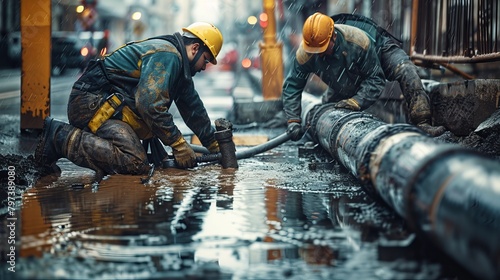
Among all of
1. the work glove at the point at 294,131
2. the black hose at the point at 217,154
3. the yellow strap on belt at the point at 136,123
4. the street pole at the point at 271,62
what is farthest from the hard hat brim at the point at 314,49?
the street pole at the point at 271,62

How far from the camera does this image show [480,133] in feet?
23.4

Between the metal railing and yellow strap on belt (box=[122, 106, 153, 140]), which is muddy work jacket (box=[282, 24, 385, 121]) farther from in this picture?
yellow strap on belt (box=[122, 106, 153, 140])

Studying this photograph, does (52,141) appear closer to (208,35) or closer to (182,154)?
(182,154)

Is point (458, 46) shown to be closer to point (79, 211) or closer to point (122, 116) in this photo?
point (122, 116)

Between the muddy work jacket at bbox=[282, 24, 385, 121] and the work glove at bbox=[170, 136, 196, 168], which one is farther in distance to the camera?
the muddy work jacket at bbox=[282, 24, 385, 121]

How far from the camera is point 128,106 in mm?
6633

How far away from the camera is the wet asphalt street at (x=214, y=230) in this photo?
140 inches

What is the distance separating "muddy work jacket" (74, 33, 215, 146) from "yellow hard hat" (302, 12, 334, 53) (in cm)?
138

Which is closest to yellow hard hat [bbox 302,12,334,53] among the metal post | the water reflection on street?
the water reflection on street

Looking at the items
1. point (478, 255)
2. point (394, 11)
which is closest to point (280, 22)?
point (394, 11)

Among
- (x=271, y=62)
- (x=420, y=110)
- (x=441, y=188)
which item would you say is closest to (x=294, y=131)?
(x=420, y=110)

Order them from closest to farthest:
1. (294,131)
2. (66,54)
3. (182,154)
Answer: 1. (182,154)
2. (294,131)
3. (66,54)

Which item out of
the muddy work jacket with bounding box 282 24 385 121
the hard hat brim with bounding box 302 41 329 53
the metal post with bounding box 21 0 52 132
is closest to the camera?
the hard hat brim with bounding box 302 41 329 53

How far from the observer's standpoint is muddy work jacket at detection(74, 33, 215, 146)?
20.8 ft
